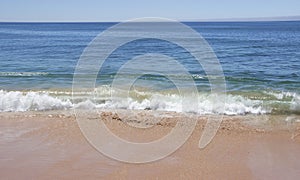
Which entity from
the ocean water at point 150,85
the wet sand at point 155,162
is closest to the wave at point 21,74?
the ocean water at point 150,85

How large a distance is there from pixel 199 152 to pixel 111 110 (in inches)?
151

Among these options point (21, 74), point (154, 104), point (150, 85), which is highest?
point (154, 104)

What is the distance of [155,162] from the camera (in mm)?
5711

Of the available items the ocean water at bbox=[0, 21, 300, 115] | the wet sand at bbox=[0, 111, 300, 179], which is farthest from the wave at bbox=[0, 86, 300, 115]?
the wet sand at bbox=[0, 111, 300, 179]

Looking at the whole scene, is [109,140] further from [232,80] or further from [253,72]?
[253,72]

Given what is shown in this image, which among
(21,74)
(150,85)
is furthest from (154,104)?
(21,74)

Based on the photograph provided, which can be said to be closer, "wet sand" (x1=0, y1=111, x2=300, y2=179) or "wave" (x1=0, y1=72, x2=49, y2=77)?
"wet sand" (x1=0, y1=111, x2=300, y2=179)

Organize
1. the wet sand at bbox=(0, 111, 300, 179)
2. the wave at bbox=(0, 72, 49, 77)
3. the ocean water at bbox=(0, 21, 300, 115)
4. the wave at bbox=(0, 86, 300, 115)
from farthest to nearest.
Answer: the wave at bbox=(0, 72, 49, 77), the ocean water at bbox=(0, 21, 300, 115), the wave at bbox=(0, 86, 300, 115), the wet sand at bbox=(0, 111, 300, 179)

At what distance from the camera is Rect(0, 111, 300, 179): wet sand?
5.30 metres

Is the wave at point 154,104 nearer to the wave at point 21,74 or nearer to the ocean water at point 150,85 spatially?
the ocean water at point 150,85

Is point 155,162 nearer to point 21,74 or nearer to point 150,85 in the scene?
point 150,85

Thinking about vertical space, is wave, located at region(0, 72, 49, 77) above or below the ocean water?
below

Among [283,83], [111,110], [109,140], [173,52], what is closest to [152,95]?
[111,110]

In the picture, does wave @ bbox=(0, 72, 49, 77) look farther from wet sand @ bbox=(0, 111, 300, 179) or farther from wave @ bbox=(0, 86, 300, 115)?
wet sand @ bbox=(0, 111, 300, 179)
